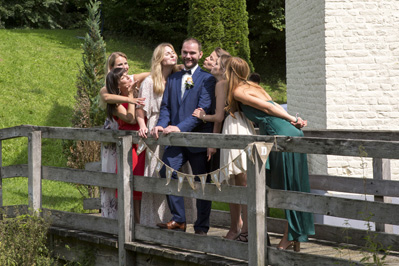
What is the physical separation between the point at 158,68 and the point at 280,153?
1.49m

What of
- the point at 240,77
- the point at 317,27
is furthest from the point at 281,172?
the point at 317,27

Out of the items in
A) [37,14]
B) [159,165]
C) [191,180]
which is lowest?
[191,180]

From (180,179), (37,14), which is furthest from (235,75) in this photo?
(37,14)

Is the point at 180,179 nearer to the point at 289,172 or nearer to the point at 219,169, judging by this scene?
the point at 219,169

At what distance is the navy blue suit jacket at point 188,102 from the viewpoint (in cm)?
567

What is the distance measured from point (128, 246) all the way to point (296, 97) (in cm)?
685

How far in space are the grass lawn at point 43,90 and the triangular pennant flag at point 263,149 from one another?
17.2 feet

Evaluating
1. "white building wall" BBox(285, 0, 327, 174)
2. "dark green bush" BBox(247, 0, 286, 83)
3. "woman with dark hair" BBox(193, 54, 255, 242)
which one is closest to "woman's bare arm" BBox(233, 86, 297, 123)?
"woman with dark hair" BBox(193, 54, 255, 242)

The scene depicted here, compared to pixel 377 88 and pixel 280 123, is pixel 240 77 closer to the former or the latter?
pixel 280 123

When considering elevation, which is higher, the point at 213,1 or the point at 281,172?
the point at 213,1

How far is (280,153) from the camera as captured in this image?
5105 millimetres

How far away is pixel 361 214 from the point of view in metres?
4.26

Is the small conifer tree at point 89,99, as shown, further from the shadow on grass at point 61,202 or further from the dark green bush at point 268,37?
the dark green bush at point 268,37

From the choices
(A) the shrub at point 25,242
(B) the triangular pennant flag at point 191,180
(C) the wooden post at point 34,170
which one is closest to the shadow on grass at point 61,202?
(C) the wooden post at point 34,170
